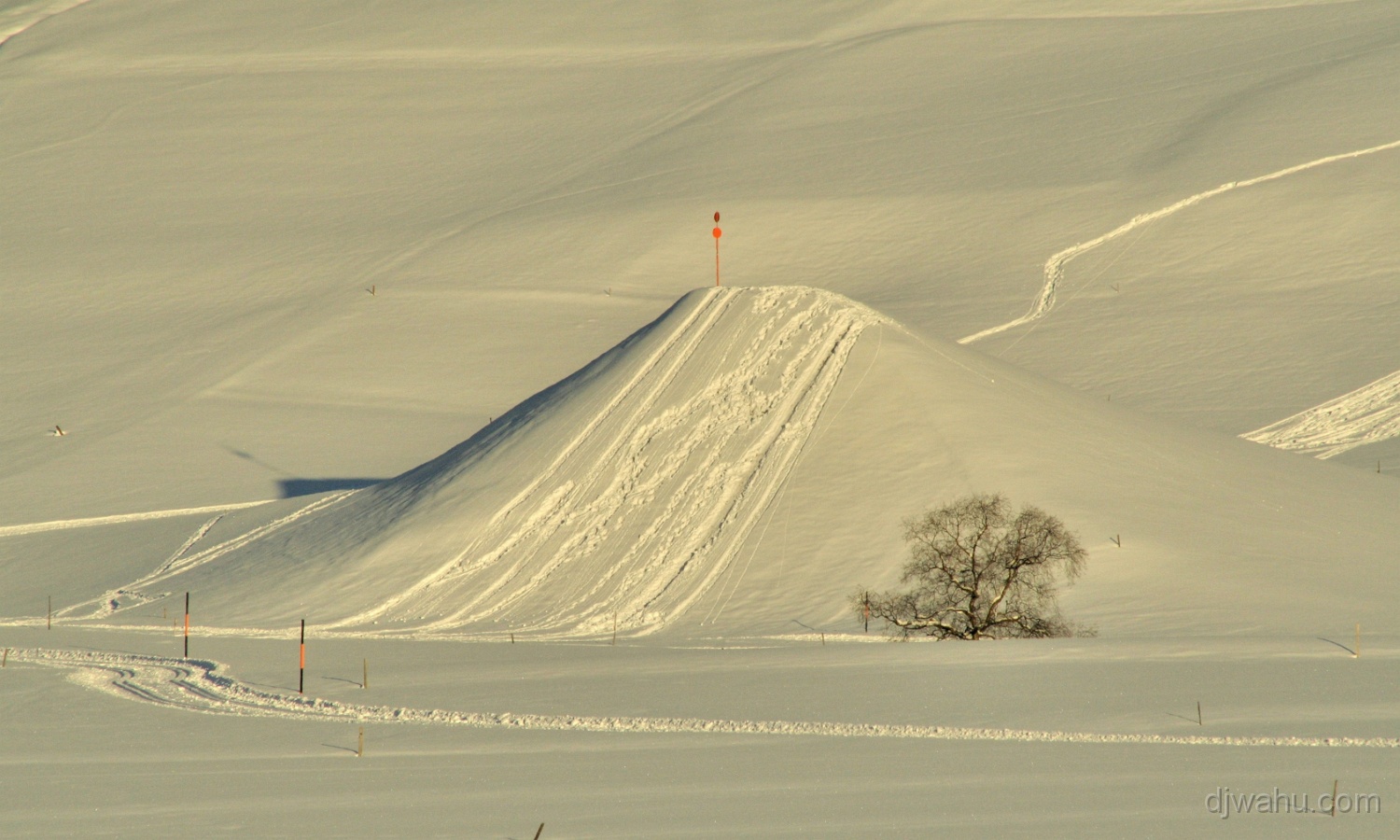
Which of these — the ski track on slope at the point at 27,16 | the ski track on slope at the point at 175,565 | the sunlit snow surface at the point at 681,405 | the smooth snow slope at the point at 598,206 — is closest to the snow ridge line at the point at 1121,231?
the sunlit snow surface at the point at 681,405

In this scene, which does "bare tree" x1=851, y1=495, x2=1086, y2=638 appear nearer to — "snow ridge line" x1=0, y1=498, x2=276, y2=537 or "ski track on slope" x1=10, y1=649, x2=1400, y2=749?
"ski track on slope" x1=10, y1=649, x2=1400, y2=749

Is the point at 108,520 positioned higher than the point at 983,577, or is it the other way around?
Answer: the point at 108,520

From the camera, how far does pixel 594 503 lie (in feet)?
83.0

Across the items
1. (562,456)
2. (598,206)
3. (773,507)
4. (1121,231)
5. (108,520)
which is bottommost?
(773,507)

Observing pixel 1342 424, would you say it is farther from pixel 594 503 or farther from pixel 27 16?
pixel 27 16

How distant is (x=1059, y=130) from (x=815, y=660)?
3843cm

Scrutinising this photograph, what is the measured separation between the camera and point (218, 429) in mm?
39375

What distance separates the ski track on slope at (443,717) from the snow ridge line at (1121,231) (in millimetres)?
26591

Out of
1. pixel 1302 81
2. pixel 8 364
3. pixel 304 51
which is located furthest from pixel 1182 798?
pixel 304 51

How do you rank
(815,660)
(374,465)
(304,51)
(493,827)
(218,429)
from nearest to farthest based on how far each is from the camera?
(493,827), (815,660), (374,465), (218,429), (304,51)

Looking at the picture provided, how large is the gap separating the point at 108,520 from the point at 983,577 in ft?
67.2

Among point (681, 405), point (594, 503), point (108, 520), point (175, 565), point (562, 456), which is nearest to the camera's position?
point (594, 503)

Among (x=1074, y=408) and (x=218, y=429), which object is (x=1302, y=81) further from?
(x=218, y=429)

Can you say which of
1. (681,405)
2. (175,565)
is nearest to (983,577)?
(681,405)
